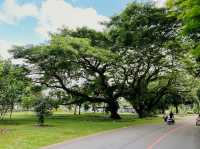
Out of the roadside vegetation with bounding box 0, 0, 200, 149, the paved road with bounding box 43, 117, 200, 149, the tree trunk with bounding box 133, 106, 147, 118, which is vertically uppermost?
the roadside vegetation with bounding box 0, 0, 200, 149

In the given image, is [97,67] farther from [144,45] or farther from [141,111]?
[141,111]

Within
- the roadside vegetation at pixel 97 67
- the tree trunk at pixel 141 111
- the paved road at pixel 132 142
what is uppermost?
the roadside vegetation at pixel 97 67

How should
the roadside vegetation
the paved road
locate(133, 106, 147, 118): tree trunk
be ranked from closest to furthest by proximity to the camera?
the paved road → the roadside vegetation → locate(133, 106, 147, 118): tree trunk

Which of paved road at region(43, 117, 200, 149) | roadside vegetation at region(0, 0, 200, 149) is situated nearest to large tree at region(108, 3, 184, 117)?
roadside vegetation at region(0, 0, 200, 149)

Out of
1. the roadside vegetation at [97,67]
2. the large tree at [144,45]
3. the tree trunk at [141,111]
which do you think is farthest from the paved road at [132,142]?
the tree trunk at [141,111]

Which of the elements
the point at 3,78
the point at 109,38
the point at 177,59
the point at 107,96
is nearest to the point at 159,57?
the point at 177,59

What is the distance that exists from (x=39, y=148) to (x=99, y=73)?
31.9 m

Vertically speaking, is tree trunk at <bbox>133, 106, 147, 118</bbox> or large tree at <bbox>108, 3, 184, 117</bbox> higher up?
large tree at <bbox>108, 3, 184, 117</bbox>

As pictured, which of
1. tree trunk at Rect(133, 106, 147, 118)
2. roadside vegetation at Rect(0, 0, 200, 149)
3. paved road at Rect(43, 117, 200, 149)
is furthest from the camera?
tree trunk at Rect(133, 106, 147, 118)

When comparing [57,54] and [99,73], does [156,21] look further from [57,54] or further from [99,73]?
[99,73]

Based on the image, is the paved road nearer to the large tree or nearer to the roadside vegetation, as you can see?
the roadside vegetation

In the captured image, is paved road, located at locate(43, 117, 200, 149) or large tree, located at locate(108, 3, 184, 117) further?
large tree, located at locate(108, 3, 184, 117)

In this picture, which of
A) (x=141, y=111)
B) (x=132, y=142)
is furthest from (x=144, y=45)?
(x=141, y=111)

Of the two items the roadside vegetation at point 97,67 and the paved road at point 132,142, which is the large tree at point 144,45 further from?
the paved road at point 132,142
